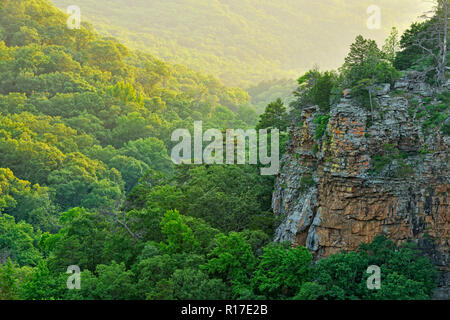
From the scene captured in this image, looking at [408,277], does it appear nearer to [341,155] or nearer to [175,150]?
[341,155]

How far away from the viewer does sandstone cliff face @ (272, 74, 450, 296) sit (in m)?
23.3

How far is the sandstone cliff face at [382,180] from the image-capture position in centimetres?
2328

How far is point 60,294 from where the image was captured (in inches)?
973

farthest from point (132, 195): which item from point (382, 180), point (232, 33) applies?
point (232, 33)

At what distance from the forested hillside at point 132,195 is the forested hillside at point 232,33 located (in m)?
73.9

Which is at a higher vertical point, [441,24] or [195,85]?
[195,85]

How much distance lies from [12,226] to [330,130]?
95.4 feet

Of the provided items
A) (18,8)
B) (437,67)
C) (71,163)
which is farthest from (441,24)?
(18,8)

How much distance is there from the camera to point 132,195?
3809 centimetres

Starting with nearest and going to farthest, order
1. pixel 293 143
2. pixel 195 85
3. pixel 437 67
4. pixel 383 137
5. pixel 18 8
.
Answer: pixel 383 137 < pixel 437 67 < pixel 293 143 < pixel 18 8 < pixel 195 85

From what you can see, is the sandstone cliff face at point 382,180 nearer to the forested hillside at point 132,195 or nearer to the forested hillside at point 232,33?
the forested hillside at point 132,195

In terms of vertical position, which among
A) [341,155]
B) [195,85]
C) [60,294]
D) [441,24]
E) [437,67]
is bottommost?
[60,294]

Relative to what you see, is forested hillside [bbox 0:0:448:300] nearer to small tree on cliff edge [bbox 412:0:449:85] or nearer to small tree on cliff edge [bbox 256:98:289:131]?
small tree on cliff edge [bbox 256:98:289:131]

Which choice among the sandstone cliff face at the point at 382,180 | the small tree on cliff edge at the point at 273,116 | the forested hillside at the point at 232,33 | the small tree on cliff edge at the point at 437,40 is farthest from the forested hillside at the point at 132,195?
the forested hillside at the point at 232,33
